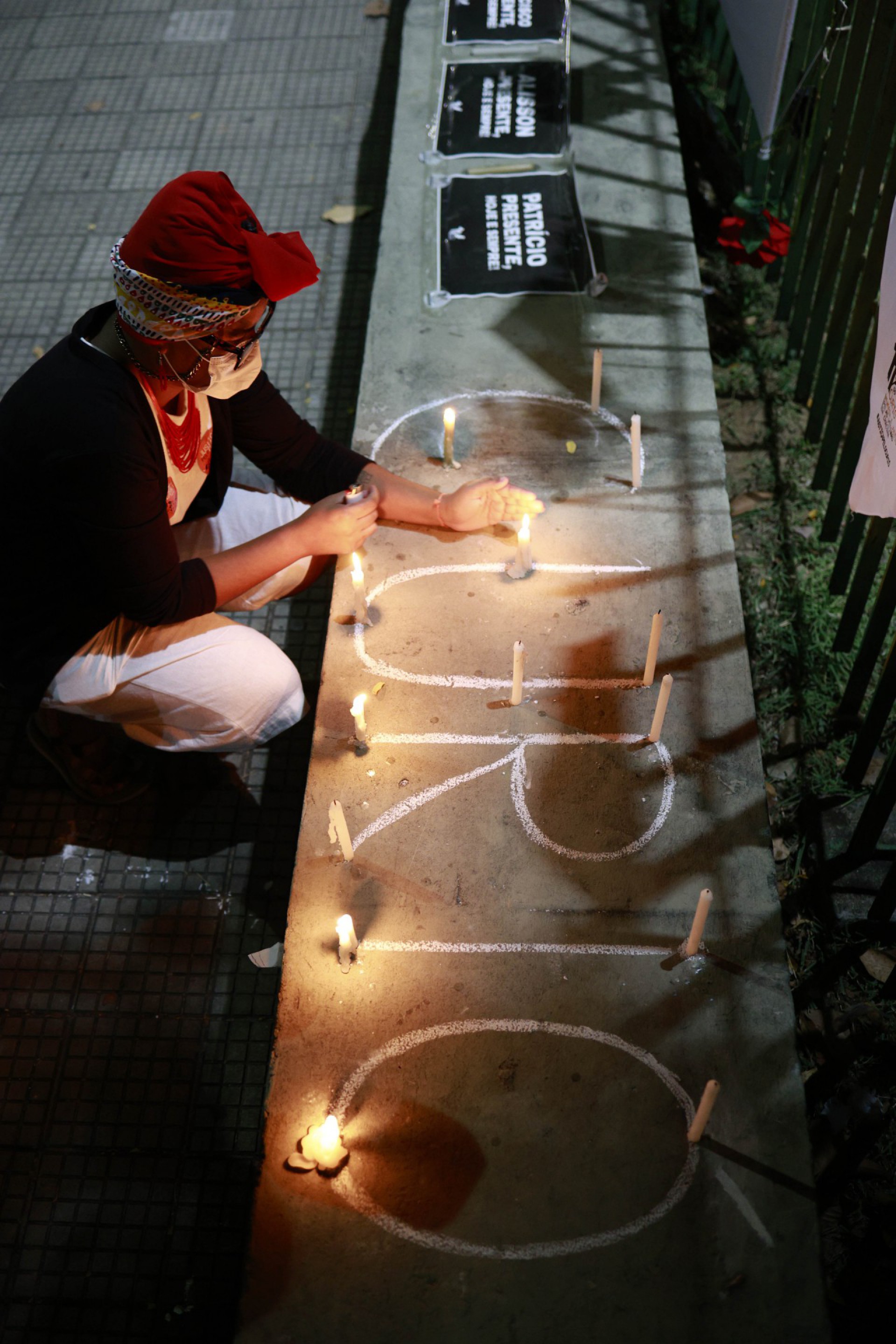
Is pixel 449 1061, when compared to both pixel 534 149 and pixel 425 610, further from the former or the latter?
pixel 534 149

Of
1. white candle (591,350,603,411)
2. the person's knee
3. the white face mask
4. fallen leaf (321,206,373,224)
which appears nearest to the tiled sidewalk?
fallen leaf (321,206,373,224)

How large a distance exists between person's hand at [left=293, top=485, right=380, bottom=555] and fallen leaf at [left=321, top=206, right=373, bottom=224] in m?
3.23

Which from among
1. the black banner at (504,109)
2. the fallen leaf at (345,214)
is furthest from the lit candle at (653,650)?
the fallen leaf at (345,214)

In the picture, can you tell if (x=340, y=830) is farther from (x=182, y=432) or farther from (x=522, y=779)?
(x=182, y=432)

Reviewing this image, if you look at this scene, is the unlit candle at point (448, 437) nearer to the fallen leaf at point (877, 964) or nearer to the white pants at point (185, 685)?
the white pants at point (185, 685)

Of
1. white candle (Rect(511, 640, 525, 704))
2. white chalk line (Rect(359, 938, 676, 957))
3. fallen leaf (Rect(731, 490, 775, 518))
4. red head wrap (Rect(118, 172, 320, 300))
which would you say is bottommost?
white chalk line (Rect(359, 938, 676, 957))

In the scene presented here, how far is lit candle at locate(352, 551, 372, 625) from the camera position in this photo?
12.7ft

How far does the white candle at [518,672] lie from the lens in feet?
11.1

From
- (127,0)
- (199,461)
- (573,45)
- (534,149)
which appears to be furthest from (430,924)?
(127,0)

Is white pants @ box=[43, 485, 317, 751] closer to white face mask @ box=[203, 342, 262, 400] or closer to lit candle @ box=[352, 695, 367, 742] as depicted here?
lit candle @ box=[352, 695, 367, 742]

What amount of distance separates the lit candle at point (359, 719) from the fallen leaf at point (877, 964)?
6.10ft

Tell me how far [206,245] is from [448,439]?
1.61 m

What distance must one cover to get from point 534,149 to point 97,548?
376 cm

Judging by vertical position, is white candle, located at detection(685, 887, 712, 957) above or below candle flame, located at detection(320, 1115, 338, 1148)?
above
